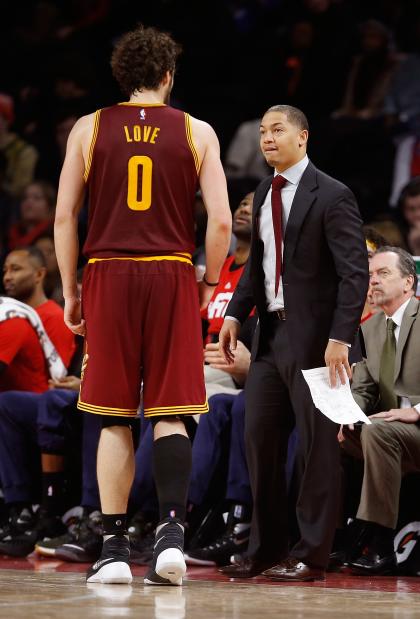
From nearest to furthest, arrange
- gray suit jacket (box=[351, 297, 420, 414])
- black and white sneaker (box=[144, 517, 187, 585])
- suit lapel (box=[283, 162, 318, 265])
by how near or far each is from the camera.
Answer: black and white sneaker (box=[144, 517, 187, 585]) < suit lapel (box=[283, 162, 318, 265]) < gray suit jacket (box=[351, 297, 420, 414])

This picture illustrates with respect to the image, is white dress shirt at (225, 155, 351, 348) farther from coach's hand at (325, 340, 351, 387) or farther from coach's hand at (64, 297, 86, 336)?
coach's hand at (64, 297, 86, 336)

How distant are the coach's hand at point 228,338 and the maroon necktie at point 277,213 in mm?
240

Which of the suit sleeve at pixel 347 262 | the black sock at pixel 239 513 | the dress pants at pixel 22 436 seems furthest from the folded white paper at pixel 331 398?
the dress pants at pixel 22 436

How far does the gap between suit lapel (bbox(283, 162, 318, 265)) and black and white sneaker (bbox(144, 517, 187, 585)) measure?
1.02 m

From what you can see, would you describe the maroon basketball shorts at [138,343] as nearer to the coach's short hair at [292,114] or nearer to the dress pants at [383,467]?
the coach's short hair at [292,114]

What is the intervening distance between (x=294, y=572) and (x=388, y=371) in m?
1.11

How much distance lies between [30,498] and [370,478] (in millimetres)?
1853

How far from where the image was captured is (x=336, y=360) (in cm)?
384

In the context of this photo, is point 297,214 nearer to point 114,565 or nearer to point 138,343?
point 138,343

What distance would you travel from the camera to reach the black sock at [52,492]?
5.34 metres

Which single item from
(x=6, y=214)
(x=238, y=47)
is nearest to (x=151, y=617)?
(x=6, y=214)

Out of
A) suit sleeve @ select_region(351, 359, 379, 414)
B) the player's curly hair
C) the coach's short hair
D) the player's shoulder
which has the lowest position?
suit sleeve @ select_region(351, 359, 379, 414)

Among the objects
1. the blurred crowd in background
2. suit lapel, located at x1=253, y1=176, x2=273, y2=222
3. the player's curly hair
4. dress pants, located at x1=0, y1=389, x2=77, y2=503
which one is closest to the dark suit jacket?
suit lapel, located at x1=253, y1=176, x2=273, y2=222

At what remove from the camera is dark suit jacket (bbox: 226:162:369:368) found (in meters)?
3.90
